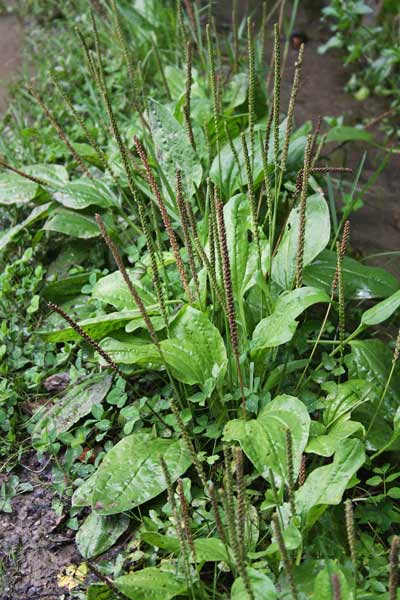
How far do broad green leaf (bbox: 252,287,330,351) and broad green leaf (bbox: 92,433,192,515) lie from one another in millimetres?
364

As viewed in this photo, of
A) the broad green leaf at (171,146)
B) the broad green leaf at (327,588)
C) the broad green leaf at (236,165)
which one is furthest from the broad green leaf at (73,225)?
the broad green leaf at (327,588)

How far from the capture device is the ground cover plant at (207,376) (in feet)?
4.94

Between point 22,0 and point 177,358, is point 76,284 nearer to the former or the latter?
point 177,358

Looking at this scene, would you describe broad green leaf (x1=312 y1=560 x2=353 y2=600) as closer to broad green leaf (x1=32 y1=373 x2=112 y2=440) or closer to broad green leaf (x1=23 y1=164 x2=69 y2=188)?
broad green leaf (x1=32 y1=373 x2=112 y2=440)

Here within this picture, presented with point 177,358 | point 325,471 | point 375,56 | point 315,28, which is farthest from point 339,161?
point 325,471

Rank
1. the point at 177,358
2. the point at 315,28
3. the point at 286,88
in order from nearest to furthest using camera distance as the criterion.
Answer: the point at 177,358 < the point at 286,88 < the point at 315,28

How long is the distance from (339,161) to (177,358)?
1667mm

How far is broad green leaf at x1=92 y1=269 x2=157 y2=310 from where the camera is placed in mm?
2057

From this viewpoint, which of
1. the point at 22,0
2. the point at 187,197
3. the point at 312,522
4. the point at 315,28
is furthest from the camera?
the point at 22,0

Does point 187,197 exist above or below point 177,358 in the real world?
above

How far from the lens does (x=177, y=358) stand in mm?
1841

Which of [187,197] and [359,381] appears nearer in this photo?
[359,381]

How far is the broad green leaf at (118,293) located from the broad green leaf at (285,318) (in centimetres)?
41

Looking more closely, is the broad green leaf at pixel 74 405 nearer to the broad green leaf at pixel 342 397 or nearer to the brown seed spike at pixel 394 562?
the broad green leaf at pixel 342 397
